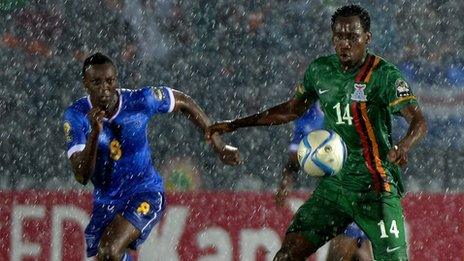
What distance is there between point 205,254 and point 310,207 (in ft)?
8.77

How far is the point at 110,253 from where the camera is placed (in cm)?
647

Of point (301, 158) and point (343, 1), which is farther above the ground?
point (301, 158)

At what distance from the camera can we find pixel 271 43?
9.36 m

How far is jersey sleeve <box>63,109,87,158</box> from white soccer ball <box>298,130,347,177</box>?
4.80 ft

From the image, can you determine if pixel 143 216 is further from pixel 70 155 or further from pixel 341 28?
pixel 341 28

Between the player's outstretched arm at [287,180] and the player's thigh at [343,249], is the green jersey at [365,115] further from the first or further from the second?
the player's outstretched arm at [287,180]

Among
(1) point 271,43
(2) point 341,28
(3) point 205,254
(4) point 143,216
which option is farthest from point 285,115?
(1) point 271,43

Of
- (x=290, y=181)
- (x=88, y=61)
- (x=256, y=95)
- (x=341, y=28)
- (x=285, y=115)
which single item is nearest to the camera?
(x=341, y=28)

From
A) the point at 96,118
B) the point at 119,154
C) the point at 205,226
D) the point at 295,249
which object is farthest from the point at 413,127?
the point at 205,226

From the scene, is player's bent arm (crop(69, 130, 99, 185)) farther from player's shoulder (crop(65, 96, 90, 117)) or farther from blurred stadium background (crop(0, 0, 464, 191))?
blurred stadium background (crop(0, 0, 464, 191))

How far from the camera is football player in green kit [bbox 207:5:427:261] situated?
573 cm

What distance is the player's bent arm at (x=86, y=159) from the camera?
6.27 meters

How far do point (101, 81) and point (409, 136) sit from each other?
1968mm

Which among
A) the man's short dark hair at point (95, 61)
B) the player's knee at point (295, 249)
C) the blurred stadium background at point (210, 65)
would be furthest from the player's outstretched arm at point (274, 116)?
the blurred stadium background at point (210, 65)
